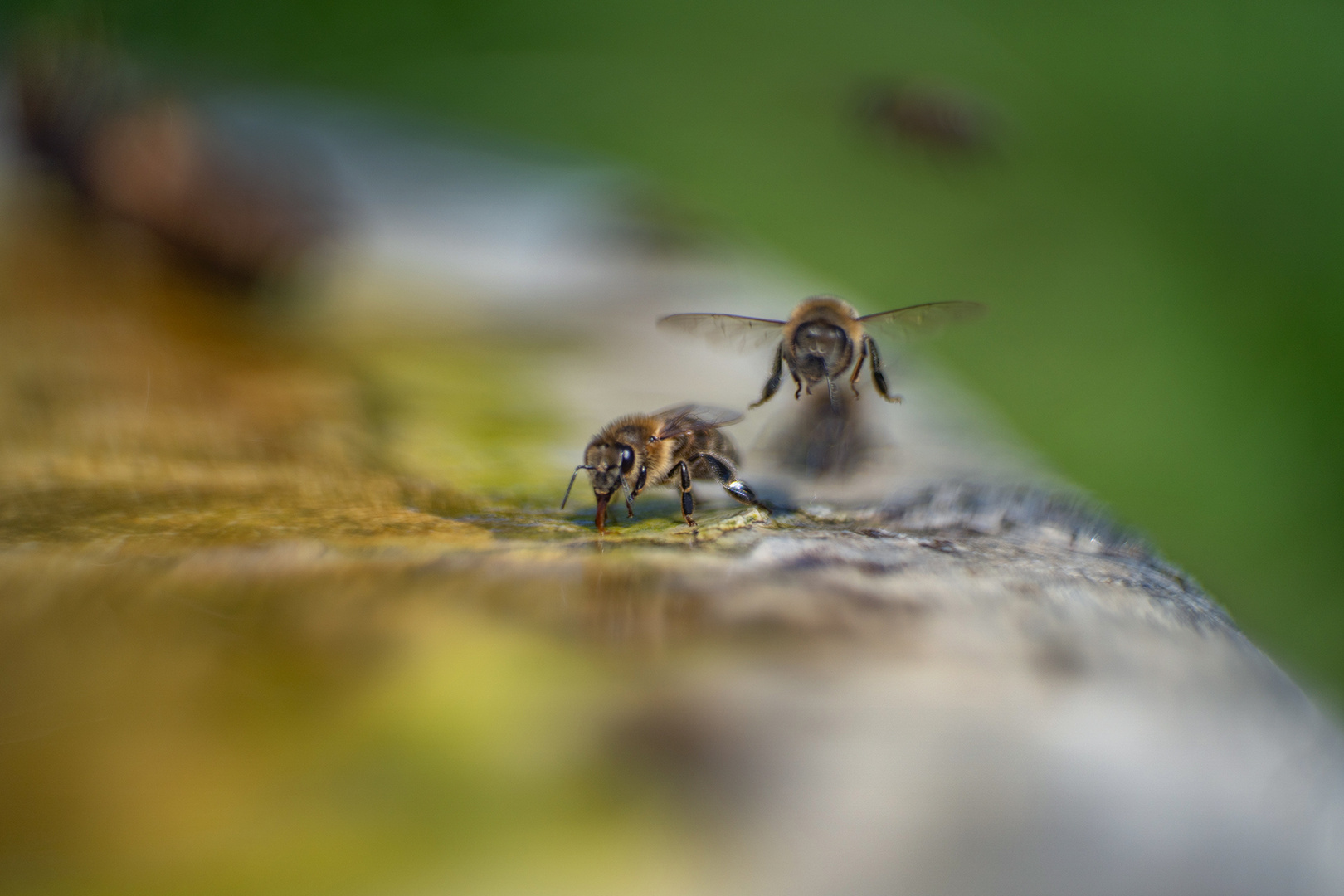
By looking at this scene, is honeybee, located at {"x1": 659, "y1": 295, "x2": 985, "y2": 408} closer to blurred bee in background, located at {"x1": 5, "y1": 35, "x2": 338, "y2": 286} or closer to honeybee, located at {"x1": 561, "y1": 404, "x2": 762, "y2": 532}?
honeybee, located at {"x1": 561, "y1": 404, "x2": 762, "y2": 532}

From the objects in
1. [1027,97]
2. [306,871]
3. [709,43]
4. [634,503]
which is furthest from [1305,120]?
[306,871]

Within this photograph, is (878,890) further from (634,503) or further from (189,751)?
(634,503)

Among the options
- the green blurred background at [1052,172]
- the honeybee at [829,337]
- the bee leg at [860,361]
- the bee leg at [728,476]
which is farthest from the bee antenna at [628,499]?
the green blurred background at [1052,172]

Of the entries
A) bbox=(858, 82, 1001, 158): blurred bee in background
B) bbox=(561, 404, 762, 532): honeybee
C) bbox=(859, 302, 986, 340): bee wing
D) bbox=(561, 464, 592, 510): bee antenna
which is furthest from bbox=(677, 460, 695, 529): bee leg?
bbox=(858, 82, 1001, 158): blurred bee in background

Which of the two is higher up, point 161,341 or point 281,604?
point 161,341

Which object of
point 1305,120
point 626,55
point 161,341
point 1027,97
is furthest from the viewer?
point 626,55

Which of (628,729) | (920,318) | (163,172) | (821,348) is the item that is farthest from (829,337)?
(163,172)
